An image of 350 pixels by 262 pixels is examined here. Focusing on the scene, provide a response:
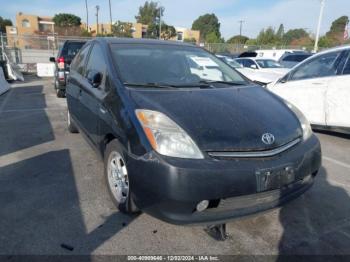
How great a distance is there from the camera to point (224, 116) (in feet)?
7.98

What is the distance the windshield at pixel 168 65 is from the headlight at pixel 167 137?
2.29ft

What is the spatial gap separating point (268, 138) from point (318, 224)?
1.10m

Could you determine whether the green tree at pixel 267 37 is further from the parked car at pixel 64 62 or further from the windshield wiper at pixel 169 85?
the windshield wiper at pixel 169 85

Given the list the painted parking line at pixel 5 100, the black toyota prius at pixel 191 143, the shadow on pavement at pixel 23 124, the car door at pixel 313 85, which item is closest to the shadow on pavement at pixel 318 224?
the black toyota prius at pixel 191 143

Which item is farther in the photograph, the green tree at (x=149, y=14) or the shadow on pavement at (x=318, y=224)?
the green tree at (x=149, y=14)

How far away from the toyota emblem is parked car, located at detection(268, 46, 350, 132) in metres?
3.29

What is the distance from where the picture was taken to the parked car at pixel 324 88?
16.3 feet

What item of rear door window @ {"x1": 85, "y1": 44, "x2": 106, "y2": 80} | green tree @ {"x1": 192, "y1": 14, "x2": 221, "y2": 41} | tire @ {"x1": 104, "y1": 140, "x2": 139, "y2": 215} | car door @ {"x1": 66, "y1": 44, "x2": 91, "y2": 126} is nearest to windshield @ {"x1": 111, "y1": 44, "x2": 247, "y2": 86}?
rear door window @ {"x1": 85, "y1": 44, "x2": 106, "y2": 80}

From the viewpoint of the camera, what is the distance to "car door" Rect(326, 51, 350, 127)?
4.88 metres

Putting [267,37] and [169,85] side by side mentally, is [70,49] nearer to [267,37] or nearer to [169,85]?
[169,85]

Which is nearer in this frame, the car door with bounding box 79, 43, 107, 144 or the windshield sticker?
A: the car door with bounding box 79, 43, 107, 144

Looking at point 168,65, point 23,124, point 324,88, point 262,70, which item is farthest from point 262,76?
point 23,124

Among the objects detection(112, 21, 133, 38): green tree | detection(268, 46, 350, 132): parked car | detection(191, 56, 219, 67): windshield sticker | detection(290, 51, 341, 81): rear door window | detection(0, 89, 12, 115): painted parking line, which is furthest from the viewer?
detection(112, 21, 133, 38): green tree

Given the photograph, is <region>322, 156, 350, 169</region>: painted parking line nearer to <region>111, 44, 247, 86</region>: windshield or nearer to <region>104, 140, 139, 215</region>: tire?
<region>111, 44, 247, 86</region>: windshield
